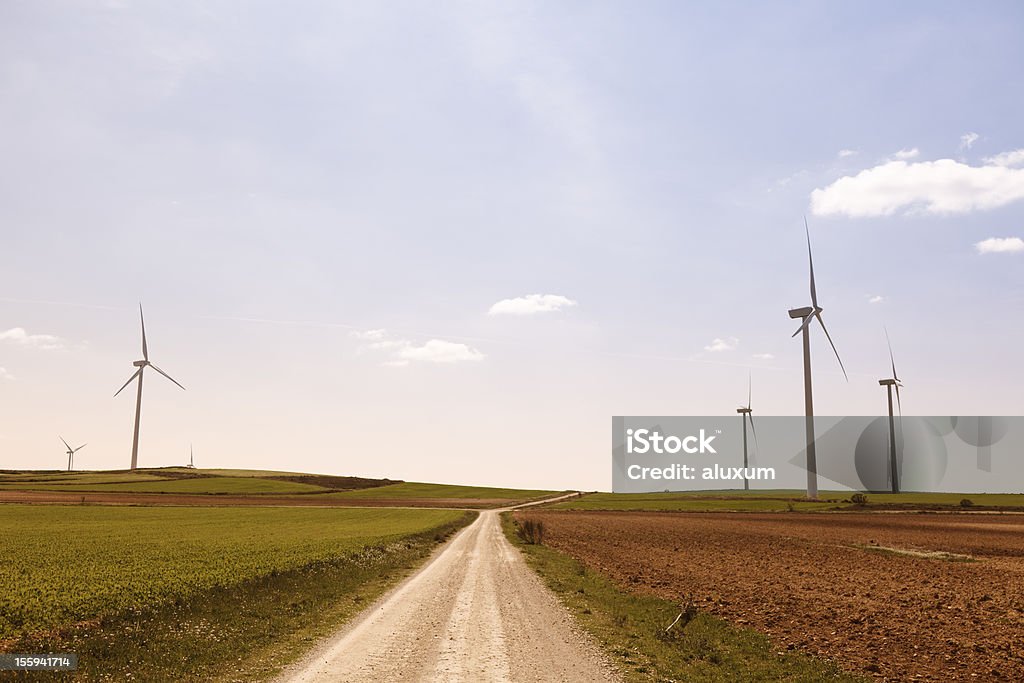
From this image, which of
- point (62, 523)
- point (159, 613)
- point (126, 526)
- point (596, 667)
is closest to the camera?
point (596, 667)

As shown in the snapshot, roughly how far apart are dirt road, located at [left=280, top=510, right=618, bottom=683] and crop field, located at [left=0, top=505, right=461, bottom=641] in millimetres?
7559

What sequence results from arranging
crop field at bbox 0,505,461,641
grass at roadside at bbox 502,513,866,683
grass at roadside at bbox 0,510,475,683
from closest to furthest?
grass at roadside at bbox 0,510,475,683 → grass at roadside at bbox 502,513,866,683 → crop field at bbox 0,505,461,641

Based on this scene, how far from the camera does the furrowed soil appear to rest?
1842 centimetres

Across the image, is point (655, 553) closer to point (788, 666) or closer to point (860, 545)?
point (860, 545)

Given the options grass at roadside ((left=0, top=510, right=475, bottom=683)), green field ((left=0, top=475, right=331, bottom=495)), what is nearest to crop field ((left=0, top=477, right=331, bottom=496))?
green field ((left=0, top=475, right=331, bottom=495))

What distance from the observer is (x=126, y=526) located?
2331 inches

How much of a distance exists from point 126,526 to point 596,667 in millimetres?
56377

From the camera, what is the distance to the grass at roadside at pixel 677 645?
16.2 meters

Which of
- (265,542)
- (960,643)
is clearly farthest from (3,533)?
(960,643)

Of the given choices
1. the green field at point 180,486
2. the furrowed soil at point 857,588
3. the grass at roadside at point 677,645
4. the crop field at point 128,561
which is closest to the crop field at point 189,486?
the green field at point 180,486

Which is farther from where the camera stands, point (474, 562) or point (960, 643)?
point (474, 562)

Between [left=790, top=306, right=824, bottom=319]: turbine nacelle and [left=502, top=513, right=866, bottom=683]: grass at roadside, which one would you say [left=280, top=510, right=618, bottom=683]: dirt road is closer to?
[left=502, top=513, right=866, bottom=683]: grass at roadside

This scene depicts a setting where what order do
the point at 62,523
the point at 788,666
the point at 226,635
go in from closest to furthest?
the point at 788,666 → the point at 226,635 → the point at 62,523

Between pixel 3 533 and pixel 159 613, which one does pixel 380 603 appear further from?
pixel 3 533
